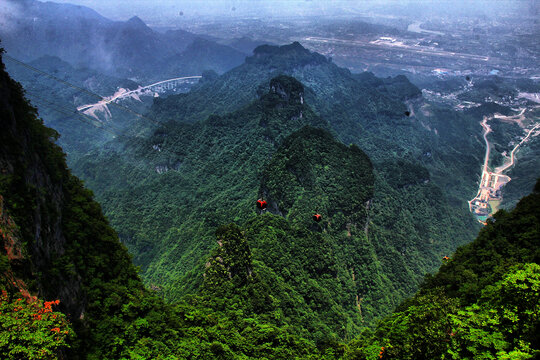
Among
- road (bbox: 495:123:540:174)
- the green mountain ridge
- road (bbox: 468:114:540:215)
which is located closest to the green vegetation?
the green mountain ridge

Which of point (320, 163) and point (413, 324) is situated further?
point (320, 163)

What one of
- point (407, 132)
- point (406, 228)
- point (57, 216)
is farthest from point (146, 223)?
point (407, 132)

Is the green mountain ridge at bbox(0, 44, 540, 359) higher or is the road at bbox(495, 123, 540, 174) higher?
the green mountain ridge at bbox(0, 44, 540, 359)

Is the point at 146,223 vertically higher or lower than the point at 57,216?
lower

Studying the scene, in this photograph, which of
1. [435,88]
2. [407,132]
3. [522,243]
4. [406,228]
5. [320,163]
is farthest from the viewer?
[435,88]

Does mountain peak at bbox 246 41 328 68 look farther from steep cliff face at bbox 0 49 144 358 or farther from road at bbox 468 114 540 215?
steep cliff face at bbox 0 49 144 358

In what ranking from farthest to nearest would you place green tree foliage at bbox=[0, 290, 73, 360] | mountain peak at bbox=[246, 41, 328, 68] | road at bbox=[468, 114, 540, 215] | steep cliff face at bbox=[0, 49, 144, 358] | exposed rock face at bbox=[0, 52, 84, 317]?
mountain peak at bbox=[246, 41, 328, 68]
road at bbox=[468, 114, 540, 215]
exposed rock face at bbox=[0, 52, 84, 317]
steep cliff face at bbox=[0, 49, 144, 358]
green tree foliage at bbox=[0, 290, 73, 360]

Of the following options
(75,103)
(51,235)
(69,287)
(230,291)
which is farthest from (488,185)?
(75,103)

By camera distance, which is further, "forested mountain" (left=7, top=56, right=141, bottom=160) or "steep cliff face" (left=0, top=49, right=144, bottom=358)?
"forested mountain" (left=7, top=56, right=141, bottom=160)

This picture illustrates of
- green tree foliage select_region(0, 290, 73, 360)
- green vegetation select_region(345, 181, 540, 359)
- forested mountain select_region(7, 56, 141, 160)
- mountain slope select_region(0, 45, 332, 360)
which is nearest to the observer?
green tree foliage select_region(0, 290, 73, 360)

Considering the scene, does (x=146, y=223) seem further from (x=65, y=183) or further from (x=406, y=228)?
(x=406, y=228)

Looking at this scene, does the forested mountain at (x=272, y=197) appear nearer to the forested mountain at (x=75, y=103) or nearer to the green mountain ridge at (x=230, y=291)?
the green mountain ridge at (x=230, y=291)
